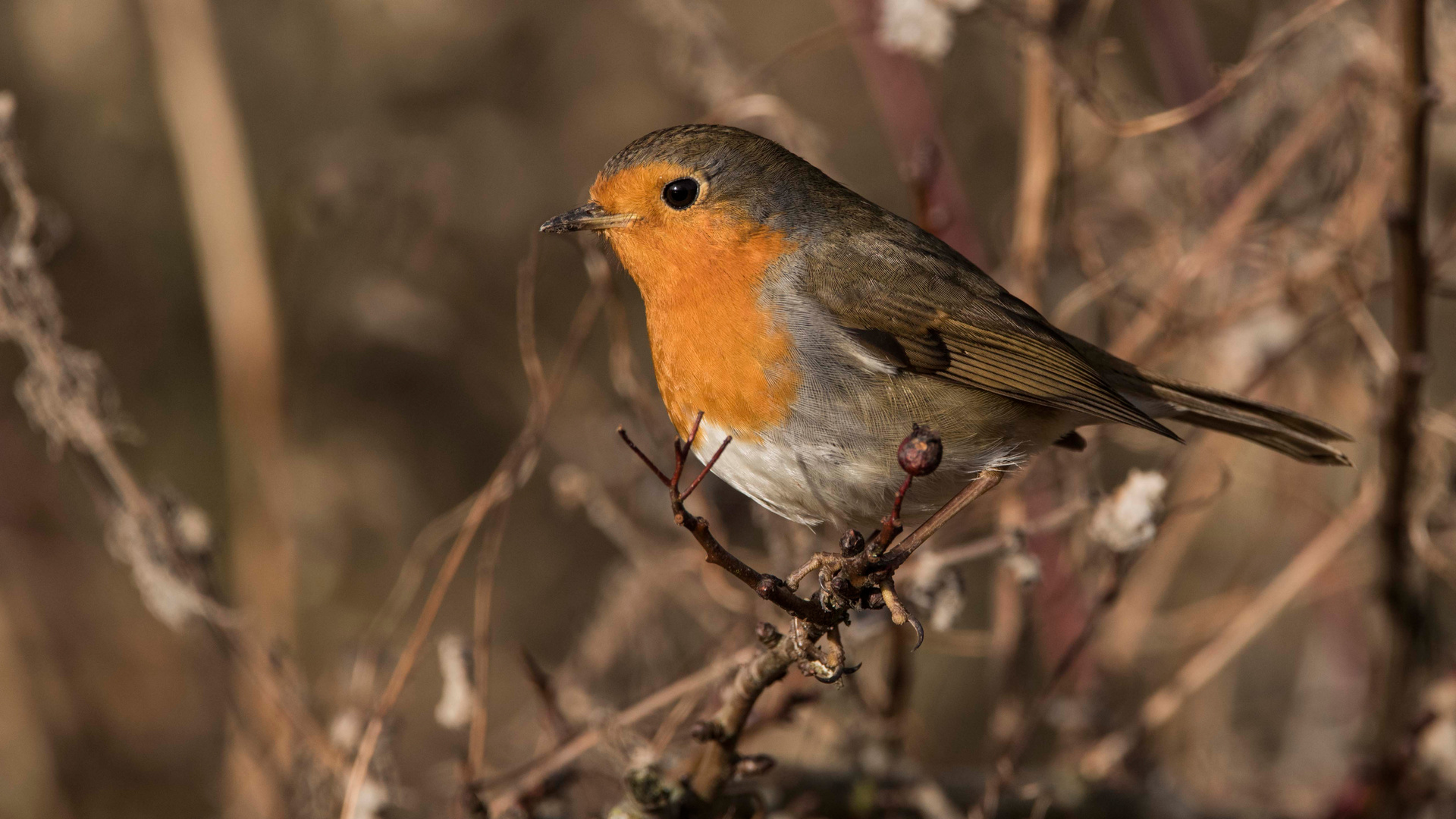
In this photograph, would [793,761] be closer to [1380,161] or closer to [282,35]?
[1380,161]

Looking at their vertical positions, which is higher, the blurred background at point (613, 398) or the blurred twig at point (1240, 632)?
the blurred background at point (613, 398)

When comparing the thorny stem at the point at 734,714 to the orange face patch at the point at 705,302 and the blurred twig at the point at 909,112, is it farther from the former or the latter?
the blurred twig at the point at 909,112

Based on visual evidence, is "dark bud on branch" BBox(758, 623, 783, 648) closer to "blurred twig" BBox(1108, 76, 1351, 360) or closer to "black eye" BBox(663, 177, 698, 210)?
"black eye" BBox(663, 177, 698, 210)

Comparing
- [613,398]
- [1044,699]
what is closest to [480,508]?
[1044,699]

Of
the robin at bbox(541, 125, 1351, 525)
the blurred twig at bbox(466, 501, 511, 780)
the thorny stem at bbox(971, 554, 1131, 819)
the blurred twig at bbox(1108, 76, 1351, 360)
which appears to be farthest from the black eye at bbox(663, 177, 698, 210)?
the blurred twig at bbox(1108, 76, 1351, 360)

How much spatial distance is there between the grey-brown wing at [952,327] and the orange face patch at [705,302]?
17cm

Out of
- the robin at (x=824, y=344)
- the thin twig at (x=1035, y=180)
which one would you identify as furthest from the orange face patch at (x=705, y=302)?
the thin twig at (x=1035, y=180)

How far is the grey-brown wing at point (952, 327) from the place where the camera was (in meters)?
2.55

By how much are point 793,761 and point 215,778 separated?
7.86 ft

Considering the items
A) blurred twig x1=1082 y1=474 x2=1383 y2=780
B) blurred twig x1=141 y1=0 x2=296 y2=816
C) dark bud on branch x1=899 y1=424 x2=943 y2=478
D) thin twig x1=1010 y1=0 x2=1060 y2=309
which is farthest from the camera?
blurred twig x1=141 y1=0 x2=296 y2=816

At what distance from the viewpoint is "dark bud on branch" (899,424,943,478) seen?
5.18 feet

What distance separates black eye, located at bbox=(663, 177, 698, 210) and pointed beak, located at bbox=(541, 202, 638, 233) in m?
0.09

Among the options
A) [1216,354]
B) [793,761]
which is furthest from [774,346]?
[1216,354]

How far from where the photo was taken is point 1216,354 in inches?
142
